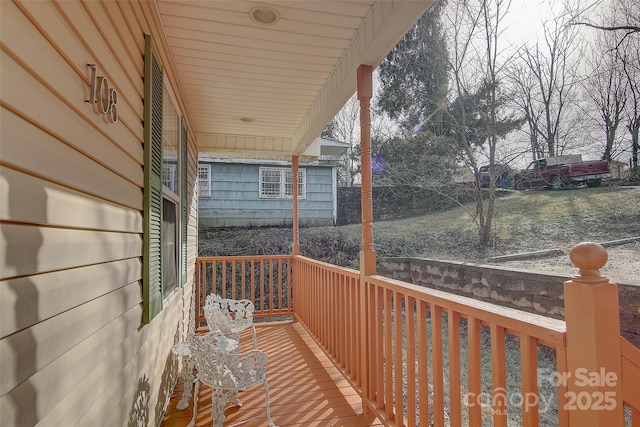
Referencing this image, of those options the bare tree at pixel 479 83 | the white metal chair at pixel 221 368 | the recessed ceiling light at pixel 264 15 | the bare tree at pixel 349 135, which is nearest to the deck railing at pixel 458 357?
the white metal chair at pixel 221 368

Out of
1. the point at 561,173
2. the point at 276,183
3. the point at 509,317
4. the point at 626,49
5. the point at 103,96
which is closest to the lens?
the point at 509,317

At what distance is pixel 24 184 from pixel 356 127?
14.8 metres

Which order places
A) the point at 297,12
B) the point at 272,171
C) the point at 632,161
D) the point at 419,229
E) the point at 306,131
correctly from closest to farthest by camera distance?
the point at 297,12 → the point at 306,131 → the point at 632,161 → the point at 419,229 → the point at 272,171

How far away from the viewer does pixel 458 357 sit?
1.42m

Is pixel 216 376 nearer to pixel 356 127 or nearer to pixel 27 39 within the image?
pixel 27 39

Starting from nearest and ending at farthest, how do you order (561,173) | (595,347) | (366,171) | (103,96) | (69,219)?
(595,347)
(69,219)
(103,96)
(366,171)
(561,173)

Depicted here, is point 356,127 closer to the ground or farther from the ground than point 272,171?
farther from the ground

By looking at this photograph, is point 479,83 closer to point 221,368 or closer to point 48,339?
point 221,368

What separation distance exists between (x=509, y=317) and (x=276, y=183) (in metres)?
10.4

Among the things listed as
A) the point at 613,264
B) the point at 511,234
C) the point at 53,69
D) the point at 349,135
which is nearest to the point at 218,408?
the point at 53,69

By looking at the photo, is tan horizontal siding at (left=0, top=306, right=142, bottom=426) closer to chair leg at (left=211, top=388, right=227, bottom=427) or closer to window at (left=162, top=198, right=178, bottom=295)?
chair leg at (left=211, top=388, right=227, bottom=427)

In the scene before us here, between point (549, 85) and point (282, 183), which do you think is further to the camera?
point (282, 183)

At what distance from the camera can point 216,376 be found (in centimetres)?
200

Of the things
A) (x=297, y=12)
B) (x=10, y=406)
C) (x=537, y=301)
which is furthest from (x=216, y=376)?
(x=537, y=301)
